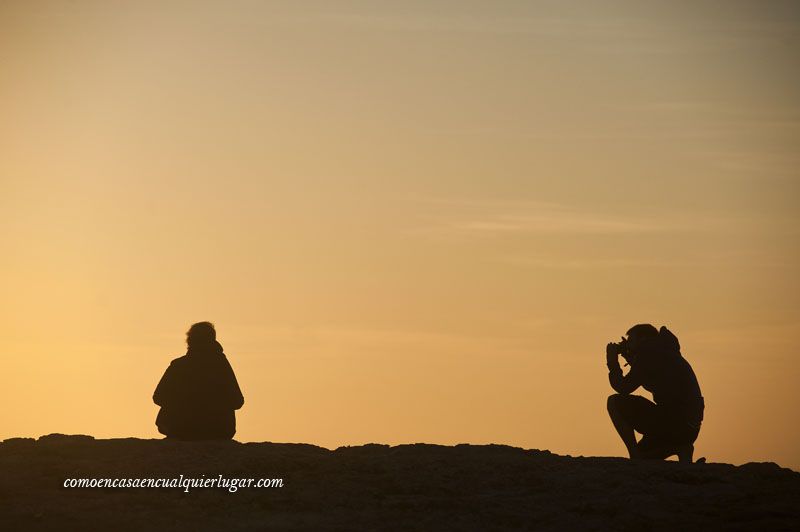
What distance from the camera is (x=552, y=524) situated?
1300 centimetres

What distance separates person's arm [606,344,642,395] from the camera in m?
17.0

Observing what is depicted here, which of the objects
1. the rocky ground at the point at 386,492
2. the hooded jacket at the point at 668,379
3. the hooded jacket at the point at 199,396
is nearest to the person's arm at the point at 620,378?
the hooded jacket at the point at 668,379

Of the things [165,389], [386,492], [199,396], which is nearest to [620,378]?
[386,492]

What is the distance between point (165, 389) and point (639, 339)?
6166 mm

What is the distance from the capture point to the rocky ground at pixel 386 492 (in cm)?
1305

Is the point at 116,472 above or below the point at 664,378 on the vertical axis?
below

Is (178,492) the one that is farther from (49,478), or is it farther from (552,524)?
(552,524)

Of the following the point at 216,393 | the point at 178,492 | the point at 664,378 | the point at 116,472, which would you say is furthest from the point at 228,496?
the point at 664,378

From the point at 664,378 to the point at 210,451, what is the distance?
5.59 meters

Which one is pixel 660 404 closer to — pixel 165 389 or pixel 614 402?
pixel 614 402

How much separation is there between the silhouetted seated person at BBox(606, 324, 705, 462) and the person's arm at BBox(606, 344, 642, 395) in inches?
0.5

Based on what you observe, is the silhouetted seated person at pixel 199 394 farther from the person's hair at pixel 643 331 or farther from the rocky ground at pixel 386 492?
the person's hair at pixel 643 331

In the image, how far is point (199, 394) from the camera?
1778 cm

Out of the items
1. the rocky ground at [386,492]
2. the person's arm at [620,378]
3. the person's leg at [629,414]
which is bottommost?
the rocky ground at [386,492]
